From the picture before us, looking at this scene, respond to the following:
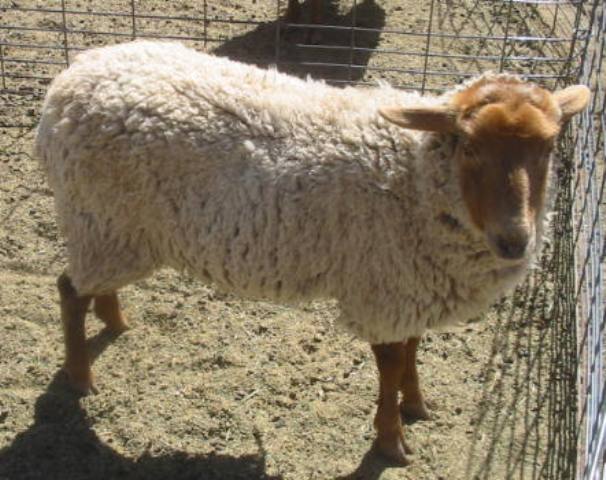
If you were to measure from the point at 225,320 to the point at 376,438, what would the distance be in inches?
46.3

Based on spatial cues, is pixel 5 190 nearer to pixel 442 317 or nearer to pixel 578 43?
pixel 442 317

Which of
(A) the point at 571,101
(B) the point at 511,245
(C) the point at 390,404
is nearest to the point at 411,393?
(C) the point at 390,404

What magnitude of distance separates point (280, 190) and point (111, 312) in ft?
4.82

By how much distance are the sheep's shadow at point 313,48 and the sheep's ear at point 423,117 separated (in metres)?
3.54

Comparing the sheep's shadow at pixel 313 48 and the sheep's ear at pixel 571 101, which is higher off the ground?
the sheep's ear at pixel 571 101

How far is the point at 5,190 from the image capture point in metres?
5.73

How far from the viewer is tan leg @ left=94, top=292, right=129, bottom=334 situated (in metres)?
4.62

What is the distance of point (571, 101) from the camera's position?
11.7 ft

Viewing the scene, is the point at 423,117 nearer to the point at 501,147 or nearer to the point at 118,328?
the point at 501,147

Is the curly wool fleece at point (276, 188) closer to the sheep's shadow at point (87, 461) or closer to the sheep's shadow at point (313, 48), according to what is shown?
the sheep's shadow at point (87, 461)

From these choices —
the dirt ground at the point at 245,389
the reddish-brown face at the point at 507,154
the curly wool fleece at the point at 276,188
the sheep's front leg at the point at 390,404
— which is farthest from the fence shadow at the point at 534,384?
the reddish-brown face at the point at 507,154

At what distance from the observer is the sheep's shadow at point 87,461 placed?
12.9 ft

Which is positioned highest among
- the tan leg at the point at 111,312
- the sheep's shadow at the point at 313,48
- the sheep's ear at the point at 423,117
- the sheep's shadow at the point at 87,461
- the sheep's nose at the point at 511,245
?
the sheep's ear at the point at 423,117

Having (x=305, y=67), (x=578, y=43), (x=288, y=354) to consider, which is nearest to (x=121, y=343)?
(x=288, y=354)
